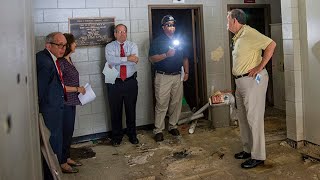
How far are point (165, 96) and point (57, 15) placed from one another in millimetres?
1855

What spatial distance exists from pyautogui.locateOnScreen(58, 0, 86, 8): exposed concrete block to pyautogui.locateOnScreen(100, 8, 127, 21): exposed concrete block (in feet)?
0.91

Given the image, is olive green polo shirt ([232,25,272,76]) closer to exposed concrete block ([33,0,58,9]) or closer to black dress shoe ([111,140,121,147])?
black dress shoe ([111,140,121,147])

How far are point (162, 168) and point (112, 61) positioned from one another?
159cm

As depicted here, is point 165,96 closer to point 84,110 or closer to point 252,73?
point 84,110

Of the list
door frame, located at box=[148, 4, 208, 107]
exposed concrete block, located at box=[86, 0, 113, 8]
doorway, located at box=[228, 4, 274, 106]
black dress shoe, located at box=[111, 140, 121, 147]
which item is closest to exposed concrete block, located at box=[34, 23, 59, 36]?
exposed concrete block, located at box=[86, 0, 113, 8]

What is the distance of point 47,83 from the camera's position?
250 centimetres

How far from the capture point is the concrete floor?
297cm

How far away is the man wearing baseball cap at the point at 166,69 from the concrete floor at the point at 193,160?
377 mm

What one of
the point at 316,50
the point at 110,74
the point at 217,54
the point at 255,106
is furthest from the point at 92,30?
the point at 316,50

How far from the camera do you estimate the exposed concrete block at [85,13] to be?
4.20 metres

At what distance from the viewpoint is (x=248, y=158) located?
10.8ft

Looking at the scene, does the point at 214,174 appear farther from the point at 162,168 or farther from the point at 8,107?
the point at 8,107

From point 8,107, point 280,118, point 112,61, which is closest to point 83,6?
point 112,61

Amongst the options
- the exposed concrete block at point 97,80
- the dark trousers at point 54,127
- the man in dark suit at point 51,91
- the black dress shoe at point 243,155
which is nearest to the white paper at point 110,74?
the exposed concrete block at point 97,80
